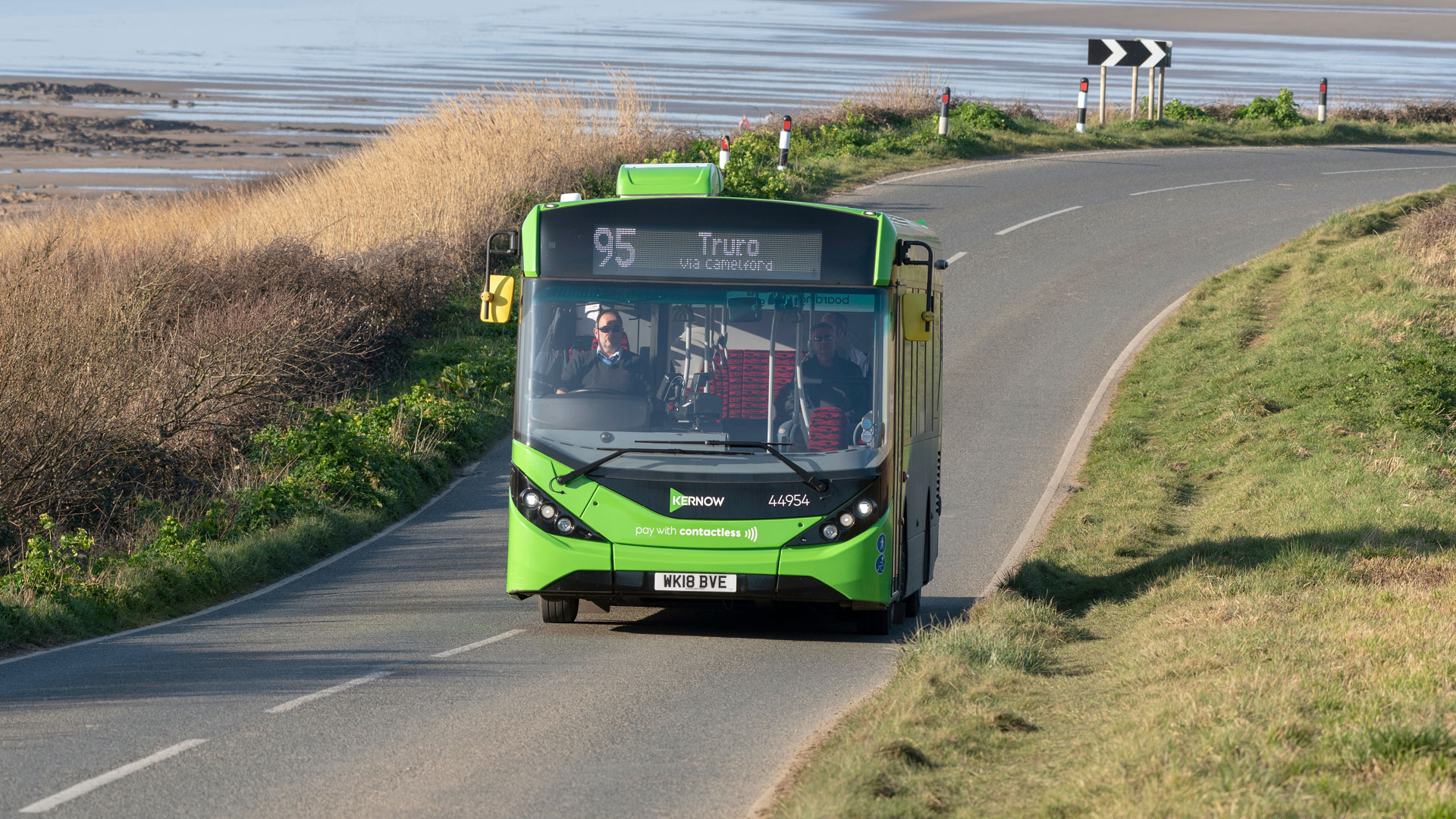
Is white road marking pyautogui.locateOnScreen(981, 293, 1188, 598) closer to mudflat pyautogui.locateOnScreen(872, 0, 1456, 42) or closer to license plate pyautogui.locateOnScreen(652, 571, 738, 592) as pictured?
license plate pyautogui.locateOnScreen(652, 571, 738, 592)

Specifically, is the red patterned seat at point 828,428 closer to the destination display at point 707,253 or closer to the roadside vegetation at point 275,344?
the destination display at point 707,253

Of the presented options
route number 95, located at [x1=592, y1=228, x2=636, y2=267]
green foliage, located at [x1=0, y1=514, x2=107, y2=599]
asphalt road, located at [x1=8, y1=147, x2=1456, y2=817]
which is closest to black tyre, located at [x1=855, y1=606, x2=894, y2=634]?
asphalt road, located at [x1=8, y1=147, x2=1456, y2=817]

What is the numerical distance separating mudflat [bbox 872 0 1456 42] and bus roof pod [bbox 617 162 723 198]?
3060 inches

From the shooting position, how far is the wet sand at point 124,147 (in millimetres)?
38219

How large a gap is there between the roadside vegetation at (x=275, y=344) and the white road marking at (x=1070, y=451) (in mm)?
6215

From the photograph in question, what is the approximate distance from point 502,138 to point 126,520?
50.0 ft

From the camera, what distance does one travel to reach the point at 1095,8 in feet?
364

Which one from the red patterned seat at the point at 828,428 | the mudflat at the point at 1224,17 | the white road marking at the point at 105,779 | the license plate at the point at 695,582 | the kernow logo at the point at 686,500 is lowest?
the white road marking at the point at 105,779

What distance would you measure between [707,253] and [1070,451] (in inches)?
386

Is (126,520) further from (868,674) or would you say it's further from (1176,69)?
(1176,69)

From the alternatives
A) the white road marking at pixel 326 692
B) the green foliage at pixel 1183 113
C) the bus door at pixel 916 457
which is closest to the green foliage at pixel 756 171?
the bus door at pixel 916 457

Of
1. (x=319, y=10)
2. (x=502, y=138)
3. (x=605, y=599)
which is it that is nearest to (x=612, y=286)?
(x=605, y=599)

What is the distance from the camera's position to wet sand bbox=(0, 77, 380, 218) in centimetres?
3822

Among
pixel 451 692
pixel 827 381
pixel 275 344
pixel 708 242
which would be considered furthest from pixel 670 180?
pixel 275 344
